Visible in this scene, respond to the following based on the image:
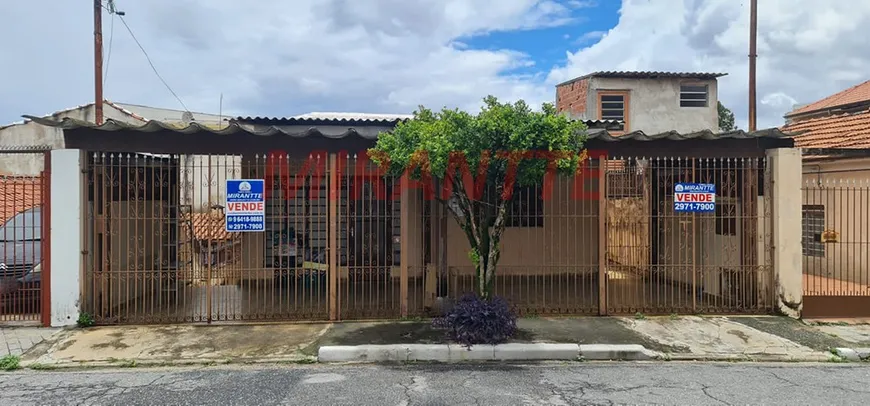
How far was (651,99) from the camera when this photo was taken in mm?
18688

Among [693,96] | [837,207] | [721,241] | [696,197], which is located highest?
[693,96]

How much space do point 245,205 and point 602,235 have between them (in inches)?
211

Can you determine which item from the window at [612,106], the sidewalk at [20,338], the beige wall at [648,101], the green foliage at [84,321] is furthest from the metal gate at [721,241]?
the window at [612,106]

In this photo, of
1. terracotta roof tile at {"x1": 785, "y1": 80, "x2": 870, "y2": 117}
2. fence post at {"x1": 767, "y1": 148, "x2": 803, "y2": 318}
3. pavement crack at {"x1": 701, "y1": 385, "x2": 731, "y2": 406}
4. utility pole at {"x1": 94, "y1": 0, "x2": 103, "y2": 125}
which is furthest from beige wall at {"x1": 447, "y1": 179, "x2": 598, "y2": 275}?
terracotta roof tile at {"x1": 785, "y1": 80, "x2": 870, "y2": 117}

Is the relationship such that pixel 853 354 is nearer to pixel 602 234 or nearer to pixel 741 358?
pixel 741 358

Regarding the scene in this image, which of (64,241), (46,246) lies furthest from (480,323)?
(46,246)

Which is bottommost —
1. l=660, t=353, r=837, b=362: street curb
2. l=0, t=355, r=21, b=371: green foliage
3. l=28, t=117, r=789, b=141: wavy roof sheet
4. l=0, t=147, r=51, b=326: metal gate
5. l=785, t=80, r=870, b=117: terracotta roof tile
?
l=660, t=353, r=837, b=362: street curb

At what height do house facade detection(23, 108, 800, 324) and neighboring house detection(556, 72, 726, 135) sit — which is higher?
neighboring house detection(556, 72, 726, 135)

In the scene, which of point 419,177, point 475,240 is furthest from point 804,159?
point 419,177

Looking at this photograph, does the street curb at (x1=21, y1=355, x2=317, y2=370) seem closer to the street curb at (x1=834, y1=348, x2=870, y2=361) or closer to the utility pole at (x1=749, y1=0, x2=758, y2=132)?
the street curb at (x1=834, y1=348, x2=870, y2=361)

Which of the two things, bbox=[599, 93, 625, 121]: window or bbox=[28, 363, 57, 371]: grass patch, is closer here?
bbox=[28, 363, 57, 371]: grass patch

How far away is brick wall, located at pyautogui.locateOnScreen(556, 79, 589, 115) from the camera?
1891cm

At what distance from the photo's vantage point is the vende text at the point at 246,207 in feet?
24.8

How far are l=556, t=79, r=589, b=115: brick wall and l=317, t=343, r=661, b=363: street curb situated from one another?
13801 mm
